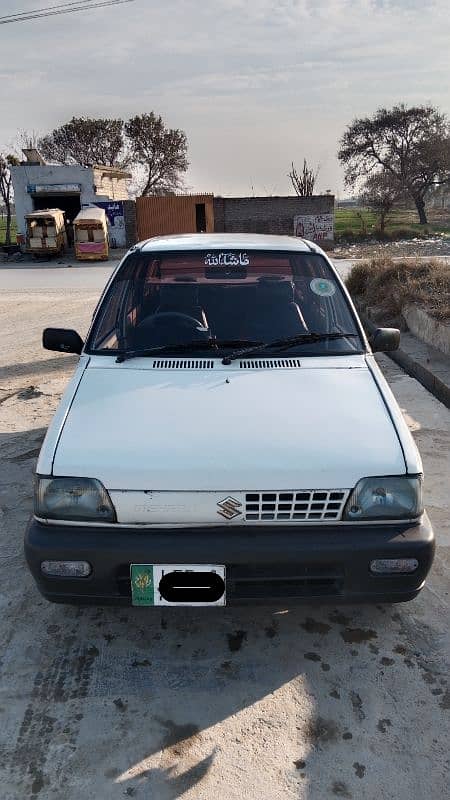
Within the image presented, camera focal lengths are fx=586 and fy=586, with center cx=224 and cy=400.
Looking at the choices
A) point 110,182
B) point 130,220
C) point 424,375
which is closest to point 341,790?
point 424,375

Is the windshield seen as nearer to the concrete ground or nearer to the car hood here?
the car hood

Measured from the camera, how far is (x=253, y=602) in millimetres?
2275


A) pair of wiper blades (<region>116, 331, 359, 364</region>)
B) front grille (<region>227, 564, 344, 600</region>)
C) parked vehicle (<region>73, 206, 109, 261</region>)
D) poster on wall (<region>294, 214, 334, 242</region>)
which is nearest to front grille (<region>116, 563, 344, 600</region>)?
front grille (<region>227, 564, 344, 600</region>)

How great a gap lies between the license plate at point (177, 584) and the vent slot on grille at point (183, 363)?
1.10 metres

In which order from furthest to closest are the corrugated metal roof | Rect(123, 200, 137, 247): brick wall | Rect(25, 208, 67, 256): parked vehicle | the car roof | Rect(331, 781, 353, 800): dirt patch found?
Rect(123, 200, 137, 247): brick wall
Rect(25, 208, 67, 256): parked vehicle
the corrugated metal roof
the car roof
Rect(331, 781, 353, 800): dirt patch

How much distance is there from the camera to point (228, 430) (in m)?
2.40

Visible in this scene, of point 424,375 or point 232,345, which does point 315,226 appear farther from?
point 232,345

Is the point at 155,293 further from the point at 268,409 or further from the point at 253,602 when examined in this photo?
the point at 253,602

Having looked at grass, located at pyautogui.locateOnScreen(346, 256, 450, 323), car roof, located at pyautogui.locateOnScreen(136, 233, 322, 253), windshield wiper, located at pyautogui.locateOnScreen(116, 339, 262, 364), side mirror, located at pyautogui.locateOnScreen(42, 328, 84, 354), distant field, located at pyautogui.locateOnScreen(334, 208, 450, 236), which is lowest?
distant field, located at pyautogui.locateOnScreen(334, 208, 450, 236)

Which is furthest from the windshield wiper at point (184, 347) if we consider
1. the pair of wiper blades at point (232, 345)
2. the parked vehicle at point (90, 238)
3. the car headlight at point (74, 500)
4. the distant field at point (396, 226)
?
the distant field at point (396, 226)

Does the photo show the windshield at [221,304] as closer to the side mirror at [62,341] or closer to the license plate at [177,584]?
the side mirror at [62,341]

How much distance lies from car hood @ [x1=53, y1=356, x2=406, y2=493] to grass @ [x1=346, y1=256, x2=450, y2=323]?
537 cm

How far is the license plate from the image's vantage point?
7.20ft

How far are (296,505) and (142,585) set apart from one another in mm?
661
